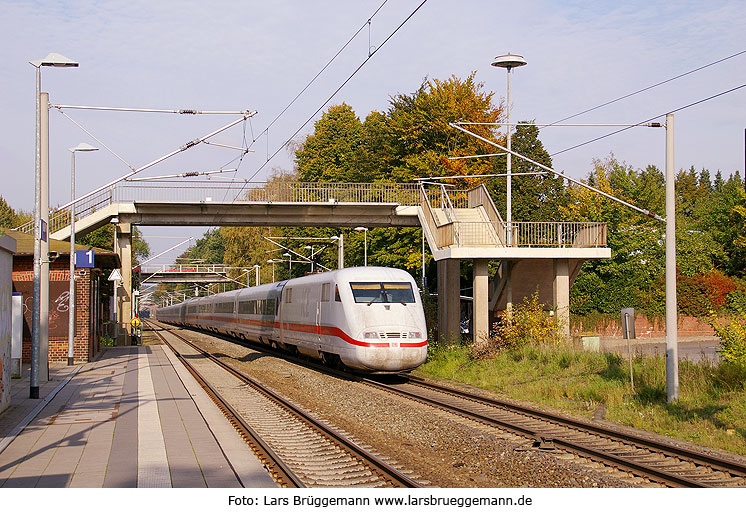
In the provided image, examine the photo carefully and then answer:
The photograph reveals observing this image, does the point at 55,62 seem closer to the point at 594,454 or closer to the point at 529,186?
the point at 594,454

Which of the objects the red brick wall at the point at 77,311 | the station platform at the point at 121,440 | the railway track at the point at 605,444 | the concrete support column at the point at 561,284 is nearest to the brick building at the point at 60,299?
the red brick wall at the point at 77,311

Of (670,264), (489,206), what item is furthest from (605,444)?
(489,206)

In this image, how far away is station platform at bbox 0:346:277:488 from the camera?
8977 mm

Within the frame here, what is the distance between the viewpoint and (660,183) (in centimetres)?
11194

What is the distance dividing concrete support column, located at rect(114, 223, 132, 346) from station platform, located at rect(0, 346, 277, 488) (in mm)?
19117

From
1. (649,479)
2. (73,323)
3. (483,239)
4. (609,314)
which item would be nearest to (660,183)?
(609,314)

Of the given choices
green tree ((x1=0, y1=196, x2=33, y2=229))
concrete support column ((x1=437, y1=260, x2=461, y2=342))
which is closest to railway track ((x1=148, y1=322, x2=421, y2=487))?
concrete support column ((x1=437, y1=260, x2=461, y2=342))

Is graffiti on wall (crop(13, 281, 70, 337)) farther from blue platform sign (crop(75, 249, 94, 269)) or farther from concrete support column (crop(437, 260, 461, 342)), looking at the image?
concrete support column (crop(437, 260, 461, 342))

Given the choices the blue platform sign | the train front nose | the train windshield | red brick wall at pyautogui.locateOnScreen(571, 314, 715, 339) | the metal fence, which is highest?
the metal fence

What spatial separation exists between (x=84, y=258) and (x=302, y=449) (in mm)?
16667

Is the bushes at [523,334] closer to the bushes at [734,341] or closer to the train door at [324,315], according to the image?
the train door at [324,315]

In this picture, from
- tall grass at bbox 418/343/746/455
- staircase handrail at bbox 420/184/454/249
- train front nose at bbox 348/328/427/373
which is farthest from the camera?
staircase handrail at bbox 420/184/454/249
